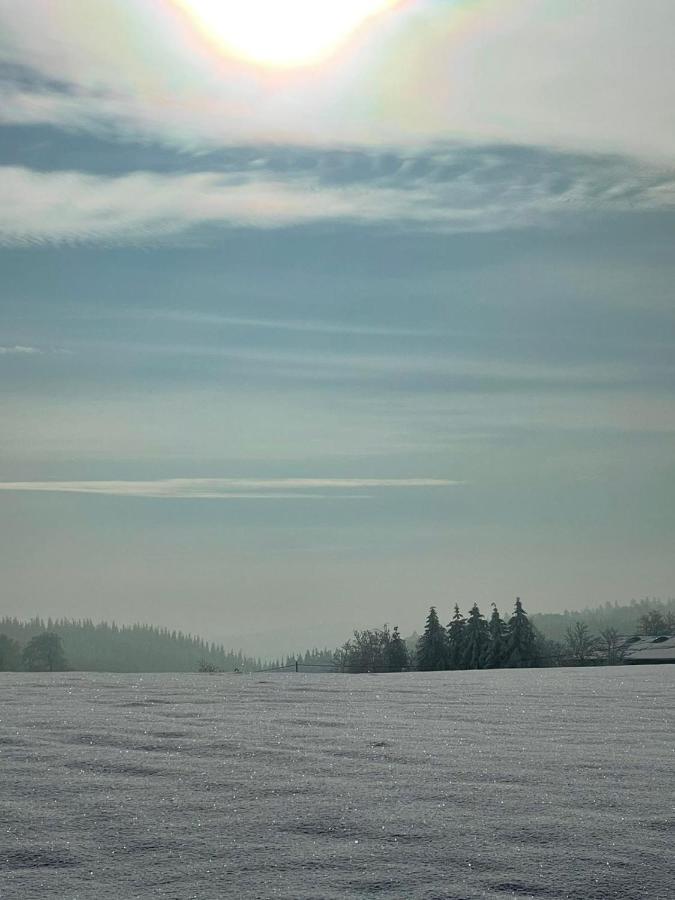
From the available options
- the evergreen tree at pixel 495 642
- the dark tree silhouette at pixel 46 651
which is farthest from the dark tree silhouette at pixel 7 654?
the evergreen tree at pixel 495 642

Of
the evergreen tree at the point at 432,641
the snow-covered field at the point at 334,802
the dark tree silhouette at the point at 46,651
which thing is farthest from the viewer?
the dark tree silhouette at the point at 46,651

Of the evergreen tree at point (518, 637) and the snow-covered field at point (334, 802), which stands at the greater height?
the evergreen tree at point (518, 637)

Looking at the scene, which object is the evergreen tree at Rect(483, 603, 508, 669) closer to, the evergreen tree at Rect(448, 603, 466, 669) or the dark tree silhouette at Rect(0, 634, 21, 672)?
the evergreen tree at Rect(448, 603, 466, 669)

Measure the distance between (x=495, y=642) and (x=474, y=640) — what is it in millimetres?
1990

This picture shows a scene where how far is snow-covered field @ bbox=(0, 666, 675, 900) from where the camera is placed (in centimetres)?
334

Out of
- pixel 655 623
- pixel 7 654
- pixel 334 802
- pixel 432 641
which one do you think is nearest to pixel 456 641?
pixel 432 641

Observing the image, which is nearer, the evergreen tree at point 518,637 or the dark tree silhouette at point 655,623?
the evergreen tree at point 518,637

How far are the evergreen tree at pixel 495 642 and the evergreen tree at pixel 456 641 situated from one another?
2.58 metres

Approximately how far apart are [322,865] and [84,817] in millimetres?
1260

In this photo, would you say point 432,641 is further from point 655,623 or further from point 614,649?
point 655,623

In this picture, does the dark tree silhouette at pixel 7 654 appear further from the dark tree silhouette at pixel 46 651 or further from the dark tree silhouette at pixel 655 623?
the dark tree silhouette at pixel 655 623

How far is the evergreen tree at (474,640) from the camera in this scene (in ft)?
188

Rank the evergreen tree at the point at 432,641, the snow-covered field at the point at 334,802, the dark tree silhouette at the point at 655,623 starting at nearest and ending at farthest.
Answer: the snow-covered field at the point at 334,802
the evergreen tree at the point at 432,641
the dark tree silhouette at the point at 655,623

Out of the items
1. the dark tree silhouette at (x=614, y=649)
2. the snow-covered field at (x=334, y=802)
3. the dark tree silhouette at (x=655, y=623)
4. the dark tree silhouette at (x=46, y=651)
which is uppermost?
the dark tree silhouette at (x=46, y=651)
